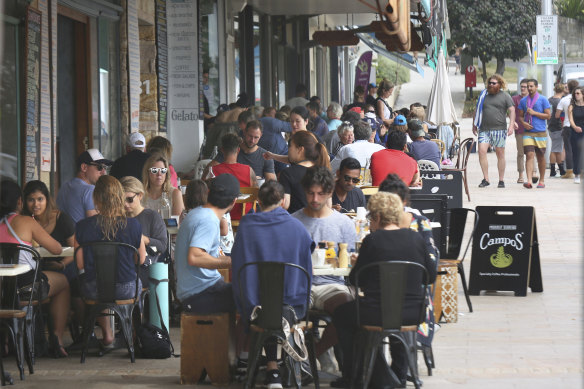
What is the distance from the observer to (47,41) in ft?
32.8

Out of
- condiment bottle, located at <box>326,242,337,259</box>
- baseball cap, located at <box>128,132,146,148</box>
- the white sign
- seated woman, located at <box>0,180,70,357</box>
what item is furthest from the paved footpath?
the white sign

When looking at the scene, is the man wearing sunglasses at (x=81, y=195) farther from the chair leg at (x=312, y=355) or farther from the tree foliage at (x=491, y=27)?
the tree foliage at (x=491, y=27)

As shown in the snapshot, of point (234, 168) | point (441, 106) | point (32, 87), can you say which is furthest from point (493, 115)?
point (32, 87)

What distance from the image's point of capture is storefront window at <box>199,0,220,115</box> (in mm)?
16922

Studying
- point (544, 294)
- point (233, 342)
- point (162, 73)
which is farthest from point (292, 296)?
point (162, 73)

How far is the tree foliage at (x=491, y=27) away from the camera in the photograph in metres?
45.2

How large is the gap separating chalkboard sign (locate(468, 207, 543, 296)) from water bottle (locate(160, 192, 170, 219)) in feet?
9.03

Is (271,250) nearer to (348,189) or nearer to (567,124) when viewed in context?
(348,189)

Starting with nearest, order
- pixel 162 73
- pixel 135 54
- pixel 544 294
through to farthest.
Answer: pixel 544 294
pixel 135 54
pixel 162 73

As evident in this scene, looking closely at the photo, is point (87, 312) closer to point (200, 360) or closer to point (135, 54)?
point (200, 360)

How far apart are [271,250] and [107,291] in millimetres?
1470

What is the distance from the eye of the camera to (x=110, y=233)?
7008 mm

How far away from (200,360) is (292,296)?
2.64ft

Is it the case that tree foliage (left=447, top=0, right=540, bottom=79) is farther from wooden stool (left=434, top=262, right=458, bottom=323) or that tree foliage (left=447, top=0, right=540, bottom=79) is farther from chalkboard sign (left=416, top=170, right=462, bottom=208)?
wooden stool (left=434, top=262, right=458, bottom=323)
